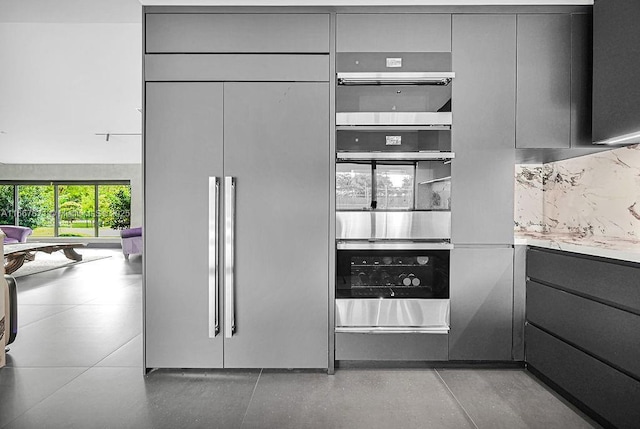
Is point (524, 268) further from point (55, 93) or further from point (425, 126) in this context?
point (55, 93)

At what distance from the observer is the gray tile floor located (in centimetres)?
195

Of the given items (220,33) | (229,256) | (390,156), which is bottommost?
(229,256)

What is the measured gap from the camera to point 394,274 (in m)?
2.49

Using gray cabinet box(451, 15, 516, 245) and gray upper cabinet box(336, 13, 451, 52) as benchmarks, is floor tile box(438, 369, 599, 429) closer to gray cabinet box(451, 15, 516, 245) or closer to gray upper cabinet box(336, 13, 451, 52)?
gray cabinet box(451, 15, 516, 245)

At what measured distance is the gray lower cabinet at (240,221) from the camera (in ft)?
7.84

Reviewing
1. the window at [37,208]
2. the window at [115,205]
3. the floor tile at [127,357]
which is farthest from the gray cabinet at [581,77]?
the window at [37,208]

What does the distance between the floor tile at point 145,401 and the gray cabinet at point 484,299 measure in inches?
53.7

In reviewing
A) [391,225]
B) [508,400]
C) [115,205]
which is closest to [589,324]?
[508,400]

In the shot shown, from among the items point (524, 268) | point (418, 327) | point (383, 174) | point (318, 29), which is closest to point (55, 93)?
point (318, 29)

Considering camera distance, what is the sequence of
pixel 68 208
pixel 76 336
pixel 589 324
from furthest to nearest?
pixel 68 208
pixel 76 336
pixel 589 324

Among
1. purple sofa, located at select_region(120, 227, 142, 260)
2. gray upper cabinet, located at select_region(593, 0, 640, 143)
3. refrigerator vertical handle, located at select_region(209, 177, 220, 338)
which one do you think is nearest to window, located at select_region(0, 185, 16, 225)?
purple sofa, located at select_region(120, 227, 142, 260)

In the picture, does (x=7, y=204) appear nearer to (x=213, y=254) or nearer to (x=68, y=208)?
(x=68, y=208)

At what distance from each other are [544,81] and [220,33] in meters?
2.04

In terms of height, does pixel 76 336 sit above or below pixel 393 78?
below
